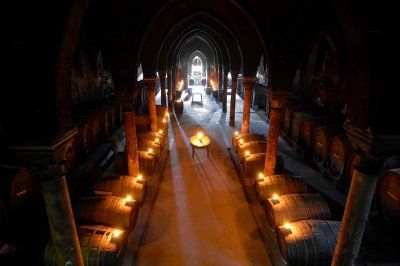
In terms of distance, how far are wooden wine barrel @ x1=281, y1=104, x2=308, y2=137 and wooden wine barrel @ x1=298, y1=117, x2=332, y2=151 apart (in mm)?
1401

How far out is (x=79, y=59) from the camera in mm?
11867

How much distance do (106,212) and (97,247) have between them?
3.22 ft

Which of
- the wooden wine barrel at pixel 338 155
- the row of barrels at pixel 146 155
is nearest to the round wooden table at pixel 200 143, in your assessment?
the row of barrels at pixel 146 155

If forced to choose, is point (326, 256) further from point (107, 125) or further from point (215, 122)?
point (215, 122)

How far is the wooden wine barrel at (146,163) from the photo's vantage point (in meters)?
9.18

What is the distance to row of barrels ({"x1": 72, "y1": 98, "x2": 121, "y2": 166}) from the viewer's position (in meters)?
9.60

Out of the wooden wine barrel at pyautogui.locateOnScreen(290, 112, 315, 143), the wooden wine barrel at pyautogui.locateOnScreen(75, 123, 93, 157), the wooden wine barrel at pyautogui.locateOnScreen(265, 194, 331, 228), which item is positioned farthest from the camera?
the wooden wine barrel at pyautogui.locateOnScreen(290, 112, 315, 143)

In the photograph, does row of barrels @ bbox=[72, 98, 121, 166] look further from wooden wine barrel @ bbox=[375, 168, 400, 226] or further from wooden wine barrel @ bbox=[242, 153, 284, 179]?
wooden wine barrel @ bbox=[375, 168, 400, 226]

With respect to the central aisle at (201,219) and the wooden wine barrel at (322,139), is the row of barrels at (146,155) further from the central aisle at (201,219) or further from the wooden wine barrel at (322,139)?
the wooden wine barrel at (322,139)

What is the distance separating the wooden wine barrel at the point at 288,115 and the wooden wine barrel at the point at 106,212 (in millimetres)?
8986

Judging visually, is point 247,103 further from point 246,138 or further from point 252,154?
point 252,154

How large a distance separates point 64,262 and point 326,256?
467 centimetres

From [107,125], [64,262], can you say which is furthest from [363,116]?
[107,125]

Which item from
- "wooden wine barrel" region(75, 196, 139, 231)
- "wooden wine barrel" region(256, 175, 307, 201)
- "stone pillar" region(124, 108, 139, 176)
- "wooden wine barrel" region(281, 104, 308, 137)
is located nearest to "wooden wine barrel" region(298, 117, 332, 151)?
"wooden wine barrel" region(281, 104, 308, 137)
